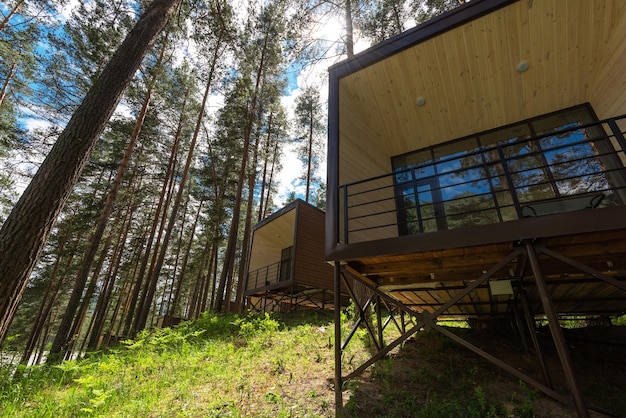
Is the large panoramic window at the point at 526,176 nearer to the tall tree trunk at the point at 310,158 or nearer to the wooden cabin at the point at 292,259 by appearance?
the wooden cabin at the point at 292,259

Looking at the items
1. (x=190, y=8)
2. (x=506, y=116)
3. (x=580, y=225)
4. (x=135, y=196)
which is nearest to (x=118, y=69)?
(x=190, y=8)

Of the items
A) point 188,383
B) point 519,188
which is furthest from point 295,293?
point 519,188

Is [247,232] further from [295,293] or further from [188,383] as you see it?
[188,383]

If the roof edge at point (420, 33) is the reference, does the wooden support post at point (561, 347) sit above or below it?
below

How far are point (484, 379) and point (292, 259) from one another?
28.2 ft

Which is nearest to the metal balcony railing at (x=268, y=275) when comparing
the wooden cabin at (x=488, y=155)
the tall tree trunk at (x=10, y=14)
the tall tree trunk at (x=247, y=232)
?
the tall tree trunk at (x=247, y=232)

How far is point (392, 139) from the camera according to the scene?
7547 millimetres

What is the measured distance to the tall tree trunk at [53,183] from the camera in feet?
9.84

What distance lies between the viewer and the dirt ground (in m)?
3.75

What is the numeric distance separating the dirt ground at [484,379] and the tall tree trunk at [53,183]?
14.0ft

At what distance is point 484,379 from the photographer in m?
4.64

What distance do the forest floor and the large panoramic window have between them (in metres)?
2.73

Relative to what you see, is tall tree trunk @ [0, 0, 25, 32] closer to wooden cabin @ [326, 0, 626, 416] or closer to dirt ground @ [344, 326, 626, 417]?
wooden cabin @ [326, 0, 626, 416]

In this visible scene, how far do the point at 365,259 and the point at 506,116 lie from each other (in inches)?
207
